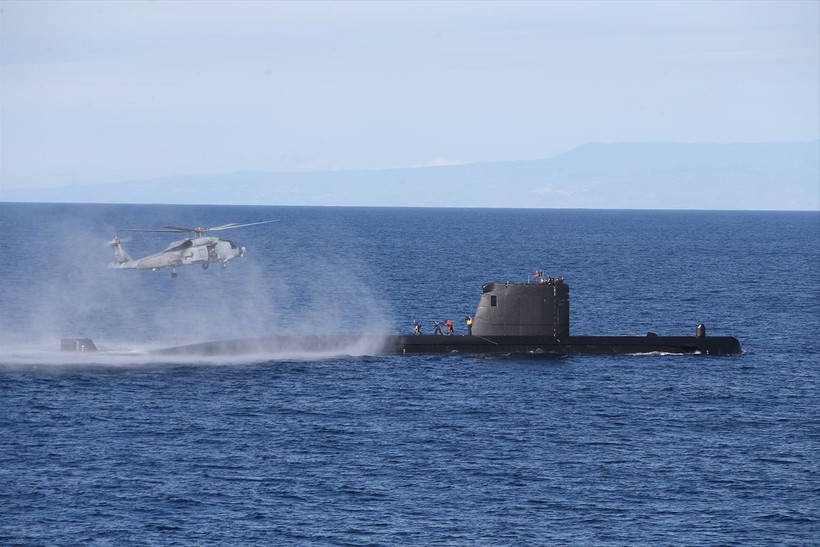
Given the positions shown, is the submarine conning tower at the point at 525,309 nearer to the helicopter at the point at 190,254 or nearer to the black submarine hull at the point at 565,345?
the black submarine hull at the point at 565,345

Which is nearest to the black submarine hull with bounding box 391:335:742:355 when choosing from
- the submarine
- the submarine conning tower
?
the submarine

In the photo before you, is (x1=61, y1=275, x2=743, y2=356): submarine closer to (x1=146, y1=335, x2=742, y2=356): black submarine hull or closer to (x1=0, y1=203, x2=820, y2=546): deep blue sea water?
(x1=146, y1=335, x2=742, y2=356): black submarine hull

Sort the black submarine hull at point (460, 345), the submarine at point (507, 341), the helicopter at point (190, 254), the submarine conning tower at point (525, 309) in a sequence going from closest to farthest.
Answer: the helicopter at point (190, 254), the submarine conning tower at point (525, 309), the submarine at point (507, 341), the black submarine hull at point (460, 345)

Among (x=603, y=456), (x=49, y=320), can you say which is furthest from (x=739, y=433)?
(x=49, y=320)

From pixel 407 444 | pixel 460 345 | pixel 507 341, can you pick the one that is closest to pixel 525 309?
pixel 507 341

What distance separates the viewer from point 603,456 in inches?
1993

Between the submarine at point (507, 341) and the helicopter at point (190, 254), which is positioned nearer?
the helicopter at point (190, 254)

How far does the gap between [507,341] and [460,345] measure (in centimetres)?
330

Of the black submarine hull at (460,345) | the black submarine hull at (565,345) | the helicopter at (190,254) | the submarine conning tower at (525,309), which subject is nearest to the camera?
the helicopter at (190,254)

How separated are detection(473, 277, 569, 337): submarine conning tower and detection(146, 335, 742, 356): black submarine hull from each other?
62 cm

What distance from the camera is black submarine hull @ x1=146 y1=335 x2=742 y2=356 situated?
72.2 metres

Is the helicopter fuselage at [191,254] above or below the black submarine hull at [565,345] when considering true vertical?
above

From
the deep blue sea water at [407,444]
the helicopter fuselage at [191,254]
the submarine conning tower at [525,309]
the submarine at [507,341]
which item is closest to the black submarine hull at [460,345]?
the submarine at [507,341]

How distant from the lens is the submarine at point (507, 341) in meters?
70.1
